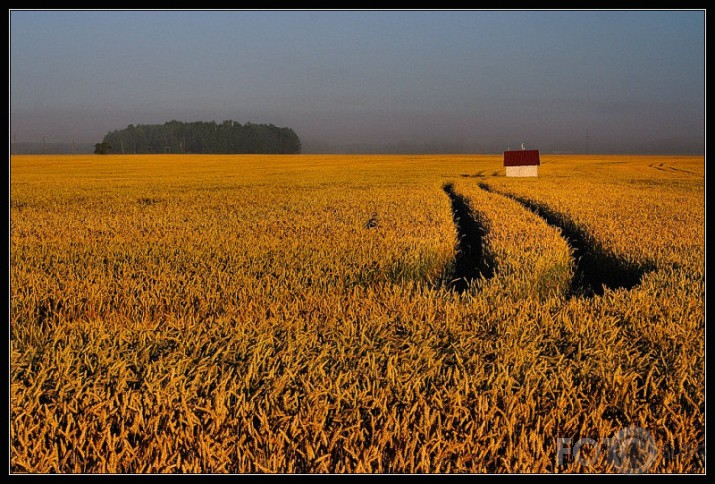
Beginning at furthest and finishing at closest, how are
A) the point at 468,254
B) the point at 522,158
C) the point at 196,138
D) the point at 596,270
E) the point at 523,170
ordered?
1. the point at 196,138
2. the point at 522,158
3. the point at 523,170
4. the point at 468,254
5. the point at 596,270

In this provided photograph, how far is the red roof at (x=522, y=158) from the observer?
37844 mm

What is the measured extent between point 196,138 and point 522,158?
180 ft

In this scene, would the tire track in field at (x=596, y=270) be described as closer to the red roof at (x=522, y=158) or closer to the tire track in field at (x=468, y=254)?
the tire track in field at (x=468, y=254)

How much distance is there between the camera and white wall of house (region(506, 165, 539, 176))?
3759 cm

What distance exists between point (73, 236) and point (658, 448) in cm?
983

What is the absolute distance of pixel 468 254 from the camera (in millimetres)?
11516

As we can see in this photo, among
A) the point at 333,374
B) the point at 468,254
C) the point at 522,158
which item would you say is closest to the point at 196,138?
the point at 522,158

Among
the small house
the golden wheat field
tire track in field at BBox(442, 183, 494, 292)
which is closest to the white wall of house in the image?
the small house

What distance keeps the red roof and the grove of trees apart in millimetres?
51498

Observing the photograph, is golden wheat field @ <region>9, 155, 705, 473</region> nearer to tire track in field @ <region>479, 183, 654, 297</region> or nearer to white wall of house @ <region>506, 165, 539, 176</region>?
tire track in field @ <region>479, 183, 654, 297</region>

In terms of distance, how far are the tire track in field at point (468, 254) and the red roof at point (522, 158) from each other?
Answer: 65.5 ft

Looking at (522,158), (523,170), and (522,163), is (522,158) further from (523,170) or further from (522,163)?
(523,170)

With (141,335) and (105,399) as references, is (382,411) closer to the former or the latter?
(105,399)

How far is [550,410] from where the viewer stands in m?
3.21
